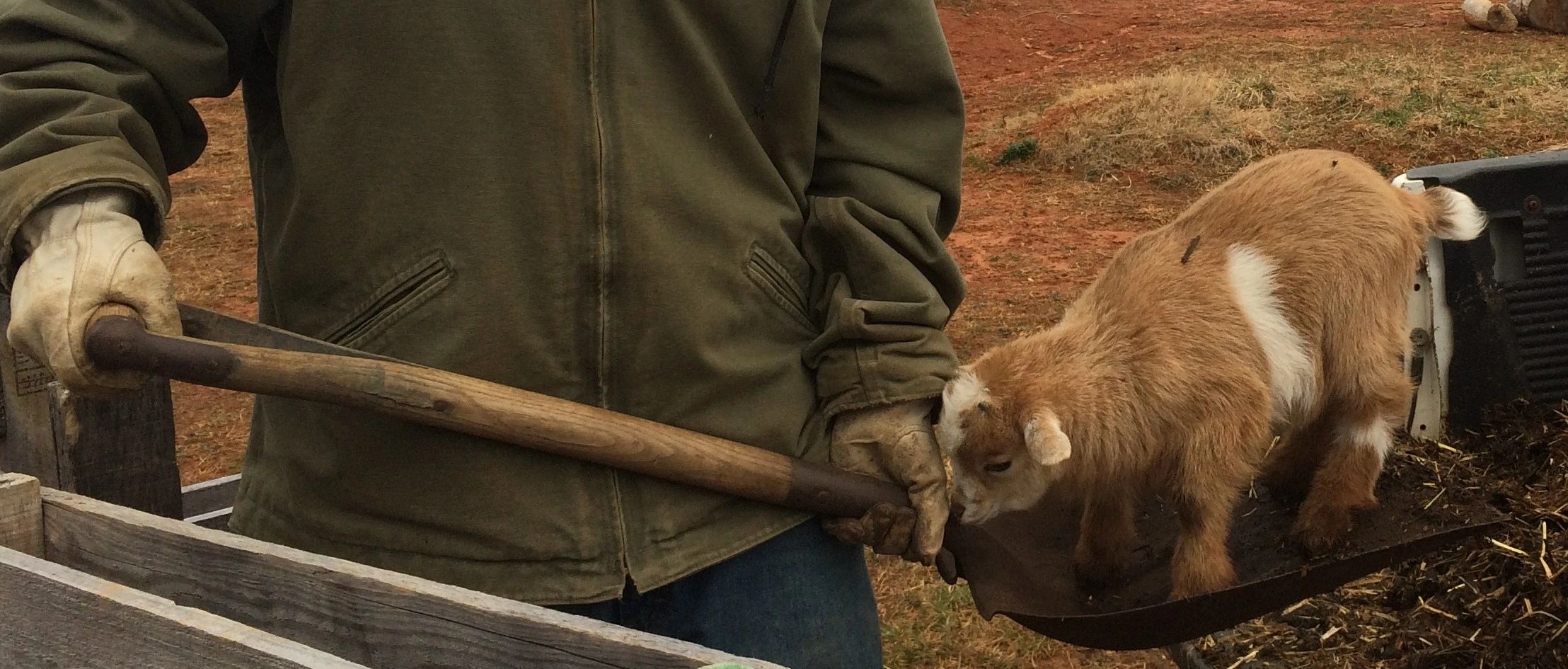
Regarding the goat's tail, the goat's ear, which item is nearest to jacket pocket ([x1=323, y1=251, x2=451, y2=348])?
the goat's ear

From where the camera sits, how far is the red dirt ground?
867 centimetres

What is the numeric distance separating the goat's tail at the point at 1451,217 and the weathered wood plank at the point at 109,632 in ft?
11.1

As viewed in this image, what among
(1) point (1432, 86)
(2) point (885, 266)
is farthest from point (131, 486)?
(1) point (1432, 86)

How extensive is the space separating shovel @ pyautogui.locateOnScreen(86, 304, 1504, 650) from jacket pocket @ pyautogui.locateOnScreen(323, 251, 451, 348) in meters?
0.08

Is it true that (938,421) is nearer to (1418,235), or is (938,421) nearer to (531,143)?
(531,143)

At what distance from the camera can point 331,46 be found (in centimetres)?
230

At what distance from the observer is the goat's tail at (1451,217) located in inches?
152

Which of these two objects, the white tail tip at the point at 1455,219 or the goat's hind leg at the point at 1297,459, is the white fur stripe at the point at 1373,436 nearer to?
the goat's hind leg at the point at 1297,459

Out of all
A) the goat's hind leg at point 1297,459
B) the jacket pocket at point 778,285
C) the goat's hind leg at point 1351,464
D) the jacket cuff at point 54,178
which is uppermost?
the jacket cuff at point 54,178

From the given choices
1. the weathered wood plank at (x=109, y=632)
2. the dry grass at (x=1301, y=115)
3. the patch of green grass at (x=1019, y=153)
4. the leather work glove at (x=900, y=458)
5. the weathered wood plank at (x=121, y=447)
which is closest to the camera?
the weathered wood plank at (x=109, y=632)

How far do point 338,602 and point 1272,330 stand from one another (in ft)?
7.93

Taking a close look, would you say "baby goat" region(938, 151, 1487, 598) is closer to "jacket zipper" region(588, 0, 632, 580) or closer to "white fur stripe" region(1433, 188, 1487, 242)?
"white fur stripe" region(1433, 188, 1487, 242)

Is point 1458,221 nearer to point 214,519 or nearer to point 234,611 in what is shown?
point 234,611

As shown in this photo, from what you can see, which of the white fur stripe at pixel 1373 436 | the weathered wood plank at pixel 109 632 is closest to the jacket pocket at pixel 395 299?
the weathered wood plank at pixel 109 632
